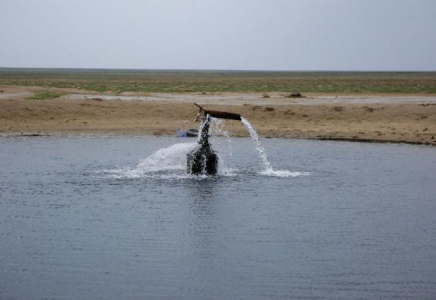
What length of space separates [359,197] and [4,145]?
566 inches

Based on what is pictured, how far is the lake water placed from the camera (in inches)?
367

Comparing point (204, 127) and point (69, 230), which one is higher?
point (204, 127)

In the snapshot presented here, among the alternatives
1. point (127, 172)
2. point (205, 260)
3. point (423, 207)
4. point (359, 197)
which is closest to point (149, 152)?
point (127, 172)

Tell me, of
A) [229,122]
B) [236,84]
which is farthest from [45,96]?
[236,84]

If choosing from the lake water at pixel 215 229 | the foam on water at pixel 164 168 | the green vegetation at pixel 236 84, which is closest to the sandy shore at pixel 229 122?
the lake water at pixel 215 229

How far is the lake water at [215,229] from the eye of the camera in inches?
367

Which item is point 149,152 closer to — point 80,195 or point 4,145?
point 4,145

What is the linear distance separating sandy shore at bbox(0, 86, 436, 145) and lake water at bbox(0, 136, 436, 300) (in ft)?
31.2

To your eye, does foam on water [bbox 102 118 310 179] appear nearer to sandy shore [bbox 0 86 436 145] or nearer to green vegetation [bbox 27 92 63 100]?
sandy shore [bbox 0 86 436 145]

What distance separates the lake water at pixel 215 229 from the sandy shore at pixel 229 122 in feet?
31.2

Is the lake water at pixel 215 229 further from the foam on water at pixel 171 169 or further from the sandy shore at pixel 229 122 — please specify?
the sandy shore at pixel 229 122

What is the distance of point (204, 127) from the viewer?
1819cm

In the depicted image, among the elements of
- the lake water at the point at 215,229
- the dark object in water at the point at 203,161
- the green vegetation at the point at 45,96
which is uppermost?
the green vegetation at the point at 45,96

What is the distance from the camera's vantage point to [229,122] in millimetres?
33469
